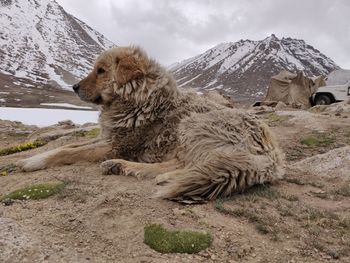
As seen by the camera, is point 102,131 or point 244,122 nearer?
point 244,122

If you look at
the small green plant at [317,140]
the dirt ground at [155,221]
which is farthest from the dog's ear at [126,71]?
the small green plant at [317,140]

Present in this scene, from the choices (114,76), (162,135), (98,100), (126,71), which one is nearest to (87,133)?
(98,100)

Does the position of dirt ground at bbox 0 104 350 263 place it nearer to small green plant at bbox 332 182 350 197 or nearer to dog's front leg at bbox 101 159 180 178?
small green plant at bbox 332 182 350 197

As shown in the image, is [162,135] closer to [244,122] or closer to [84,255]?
[244,122]

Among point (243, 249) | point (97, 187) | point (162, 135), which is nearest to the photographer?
point (243, 249)

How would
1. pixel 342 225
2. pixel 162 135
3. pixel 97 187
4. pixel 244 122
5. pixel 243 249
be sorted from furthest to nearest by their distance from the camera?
pixel 162 135, pixel 244 122, pixel 97 187, pixel 342 225, pixel 243 249

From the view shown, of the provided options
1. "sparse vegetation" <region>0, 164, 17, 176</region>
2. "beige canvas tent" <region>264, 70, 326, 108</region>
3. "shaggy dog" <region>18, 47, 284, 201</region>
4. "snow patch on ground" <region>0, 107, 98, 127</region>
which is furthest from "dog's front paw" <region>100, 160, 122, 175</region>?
"beige canvas tent" <region>264, 70, 326, 108</region>

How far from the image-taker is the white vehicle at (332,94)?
94.2 feet

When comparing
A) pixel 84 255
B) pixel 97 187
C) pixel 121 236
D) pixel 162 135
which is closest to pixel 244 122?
pixel 162 135

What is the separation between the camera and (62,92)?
15538 centimetres

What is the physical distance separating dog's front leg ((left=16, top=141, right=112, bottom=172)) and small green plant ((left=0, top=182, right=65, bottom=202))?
5.07 feet

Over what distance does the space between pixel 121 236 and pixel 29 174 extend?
136 inches

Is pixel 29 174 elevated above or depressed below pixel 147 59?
below

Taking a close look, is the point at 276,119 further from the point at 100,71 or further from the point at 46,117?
the point at 46,117
